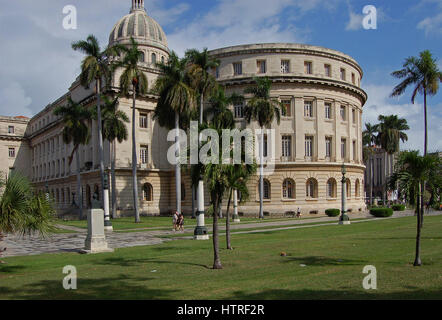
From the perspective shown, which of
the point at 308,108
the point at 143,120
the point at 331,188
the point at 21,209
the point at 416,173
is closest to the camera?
the point at 21,209

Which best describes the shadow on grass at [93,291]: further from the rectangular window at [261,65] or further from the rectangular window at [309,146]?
the rectangular window at [261,65]

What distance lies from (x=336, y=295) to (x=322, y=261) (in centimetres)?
523

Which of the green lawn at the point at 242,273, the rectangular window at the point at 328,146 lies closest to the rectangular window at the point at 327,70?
the rectangular window at the point at 328,146

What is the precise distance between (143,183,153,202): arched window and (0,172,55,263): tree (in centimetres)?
4474

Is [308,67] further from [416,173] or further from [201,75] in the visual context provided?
[416,173]

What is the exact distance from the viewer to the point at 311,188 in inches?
2047

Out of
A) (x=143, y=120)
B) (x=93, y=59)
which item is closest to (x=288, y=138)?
(x=143, y=120)

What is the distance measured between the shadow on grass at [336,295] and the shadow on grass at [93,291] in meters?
2.07

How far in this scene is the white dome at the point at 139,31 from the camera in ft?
243

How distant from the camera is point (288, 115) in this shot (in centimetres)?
5203

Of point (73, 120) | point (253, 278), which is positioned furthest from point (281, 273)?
point (73, 120)

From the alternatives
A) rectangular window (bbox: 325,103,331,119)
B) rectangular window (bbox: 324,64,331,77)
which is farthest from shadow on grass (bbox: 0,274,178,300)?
rectangular window (bbox: 324,64,331,77)
